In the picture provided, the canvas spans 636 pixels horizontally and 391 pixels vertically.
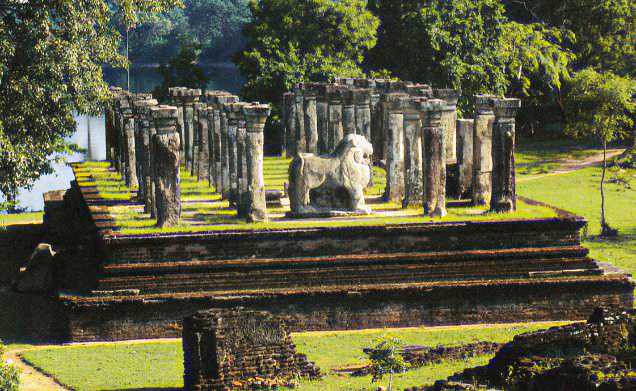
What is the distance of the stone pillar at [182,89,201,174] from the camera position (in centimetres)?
3212

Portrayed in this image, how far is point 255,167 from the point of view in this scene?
961 inches

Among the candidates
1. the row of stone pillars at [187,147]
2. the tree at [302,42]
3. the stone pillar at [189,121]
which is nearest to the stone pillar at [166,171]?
the row of stone pillars at [187,147]

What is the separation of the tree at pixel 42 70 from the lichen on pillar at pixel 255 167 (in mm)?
5868

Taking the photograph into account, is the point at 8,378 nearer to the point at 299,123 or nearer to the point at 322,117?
the point at 322,117

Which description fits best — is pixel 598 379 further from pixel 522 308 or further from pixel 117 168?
pixel 117 168

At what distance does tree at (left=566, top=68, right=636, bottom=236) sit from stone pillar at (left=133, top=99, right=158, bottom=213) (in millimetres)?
10625

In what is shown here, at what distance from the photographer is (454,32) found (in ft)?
141

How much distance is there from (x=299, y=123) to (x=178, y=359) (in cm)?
1469

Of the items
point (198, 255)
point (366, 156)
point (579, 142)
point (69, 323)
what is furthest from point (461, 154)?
point (579, 142)

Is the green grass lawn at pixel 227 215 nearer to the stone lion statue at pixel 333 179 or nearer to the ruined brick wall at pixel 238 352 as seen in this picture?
the stone lion statue at pixel 333 179

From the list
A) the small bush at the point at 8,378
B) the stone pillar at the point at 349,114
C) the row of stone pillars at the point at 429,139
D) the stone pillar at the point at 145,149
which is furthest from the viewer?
the stone pillar at the point at 349,114

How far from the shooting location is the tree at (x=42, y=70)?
94.5 feet

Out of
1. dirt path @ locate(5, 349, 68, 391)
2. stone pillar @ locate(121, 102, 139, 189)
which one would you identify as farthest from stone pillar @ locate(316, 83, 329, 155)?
dirt path @ locate(5, 349, 68, 391)

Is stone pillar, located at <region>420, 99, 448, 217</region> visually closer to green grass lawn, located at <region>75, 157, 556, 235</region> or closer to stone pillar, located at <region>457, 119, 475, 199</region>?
green grass lawn, located at <region>75, 157, 556, 235</region>
